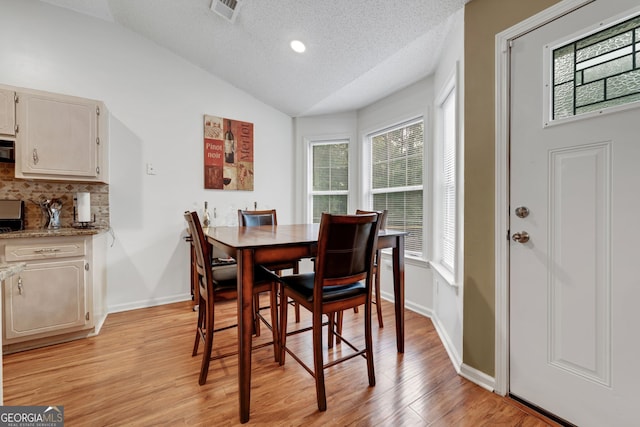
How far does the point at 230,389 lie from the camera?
5.74 feet

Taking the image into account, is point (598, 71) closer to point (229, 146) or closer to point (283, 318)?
point (283, 318)

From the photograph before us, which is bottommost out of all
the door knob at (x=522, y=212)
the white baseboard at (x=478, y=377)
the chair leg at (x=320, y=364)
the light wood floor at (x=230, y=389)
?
the light wood floor at (x=230, y=389)

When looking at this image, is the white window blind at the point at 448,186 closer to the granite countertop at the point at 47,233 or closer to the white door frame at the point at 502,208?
the white door frame at the point at 502,208

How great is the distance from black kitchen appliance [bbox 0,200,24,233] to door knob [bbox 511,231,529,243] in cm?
382

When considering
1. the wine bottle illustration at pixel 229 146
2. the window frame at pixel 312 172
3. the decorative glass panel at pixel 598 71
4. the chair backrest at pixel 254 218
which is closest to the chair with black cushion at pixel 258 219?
the chair backrest at pixel 254 218

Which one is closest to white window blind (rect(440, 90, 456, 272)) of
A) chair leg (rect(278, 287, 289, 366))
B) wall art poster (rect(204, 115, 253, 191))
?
chair leg (rect(278, 287, 289, 366))

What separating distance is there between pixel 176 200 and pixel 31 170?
123cm

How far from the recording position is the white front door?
1.28 m

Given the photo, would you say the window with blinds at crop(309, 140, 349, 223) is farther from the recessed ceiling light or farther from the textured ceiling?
the recessed ceiling light

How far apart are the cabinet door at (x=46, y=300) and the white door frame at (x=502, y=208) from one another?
309 centimetres

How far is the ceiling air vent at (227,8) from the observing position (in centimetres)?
247

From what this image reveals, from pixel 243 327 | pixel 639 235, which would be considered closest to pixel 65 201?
pixel 243 327

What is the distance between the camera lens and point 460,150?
6.64ft

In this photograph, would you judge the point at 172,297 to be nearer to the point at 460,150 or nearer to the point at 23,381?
the point at 23,381
